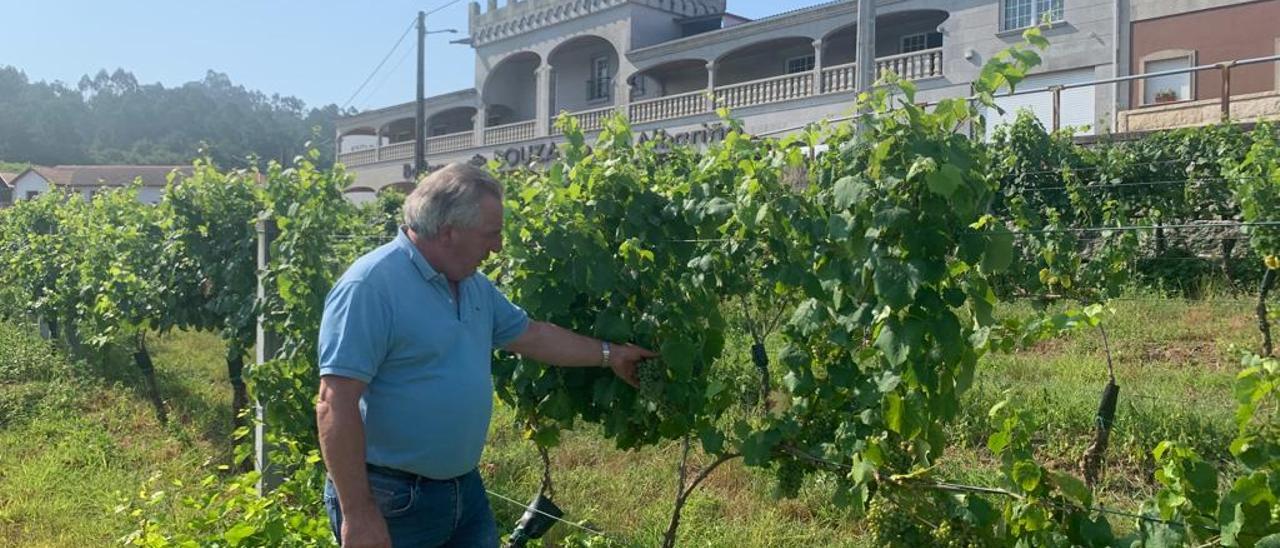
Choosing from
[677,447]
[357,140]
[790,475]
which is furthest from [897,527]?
[357,140]

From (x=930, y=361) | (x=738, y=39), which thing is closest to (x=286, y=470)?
(x=930, y=361)

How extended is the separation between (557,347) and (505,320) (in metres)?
0.21

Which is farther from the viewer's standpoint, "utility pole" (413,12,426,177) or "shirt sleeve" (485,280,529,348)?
"utility pole" (413,12,426,177)

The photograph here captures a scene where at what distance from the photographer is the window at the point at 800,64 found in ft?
80.0

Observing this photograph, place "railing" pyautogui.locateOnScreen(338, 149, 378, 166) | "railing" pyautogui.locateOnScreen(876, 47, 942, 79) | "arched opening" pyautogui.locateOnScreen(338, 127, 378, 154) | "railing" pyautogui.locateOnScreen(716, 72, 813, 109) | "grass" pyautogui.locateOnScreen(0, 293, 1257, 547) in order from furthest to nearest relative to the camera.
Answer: "arched opening" pyautogui.locateOnScreen(338, 127, 378, 154), "railing" pyautogui.locateOnScreen(338, 149, 378, 166), "railing" pyautogui.locateOnScreen(716, 72, 813, 109), "railing" pyautogui.locateOnScreen(876, 47, 942, 79), "grass" pyautogui.locateOnScreen(0, 293, 1257, 547)

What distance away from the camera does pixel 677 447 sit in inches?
230

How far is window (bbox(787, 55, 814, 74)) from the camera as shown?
24.4 meters

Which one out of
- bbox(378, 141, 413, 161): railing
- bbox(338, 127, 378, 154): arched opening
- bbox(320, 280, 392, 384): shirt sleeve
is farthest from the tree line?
bbox(320, 280, 392, 384): shirt sleeve

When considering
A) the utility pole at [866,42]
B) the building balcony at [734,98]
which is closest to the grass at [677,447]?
the utility pole at [866,42]

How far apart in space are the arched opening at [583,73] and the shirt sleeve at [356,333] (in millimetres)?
27246

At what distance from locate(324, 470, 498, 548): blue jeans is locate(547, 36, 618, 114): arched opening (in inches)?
1061

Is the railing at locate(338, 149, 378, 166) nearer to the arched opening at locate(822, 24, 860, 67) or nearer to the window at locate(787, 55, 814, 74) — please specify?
the window at locate(787, 55, 814, 74)

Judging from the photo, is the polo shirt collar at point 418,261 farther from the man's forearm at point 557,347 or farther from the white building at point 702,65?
the white building at point 702,65

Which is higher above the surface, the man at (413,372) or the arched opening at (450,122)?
the arched opening at (450,122)
